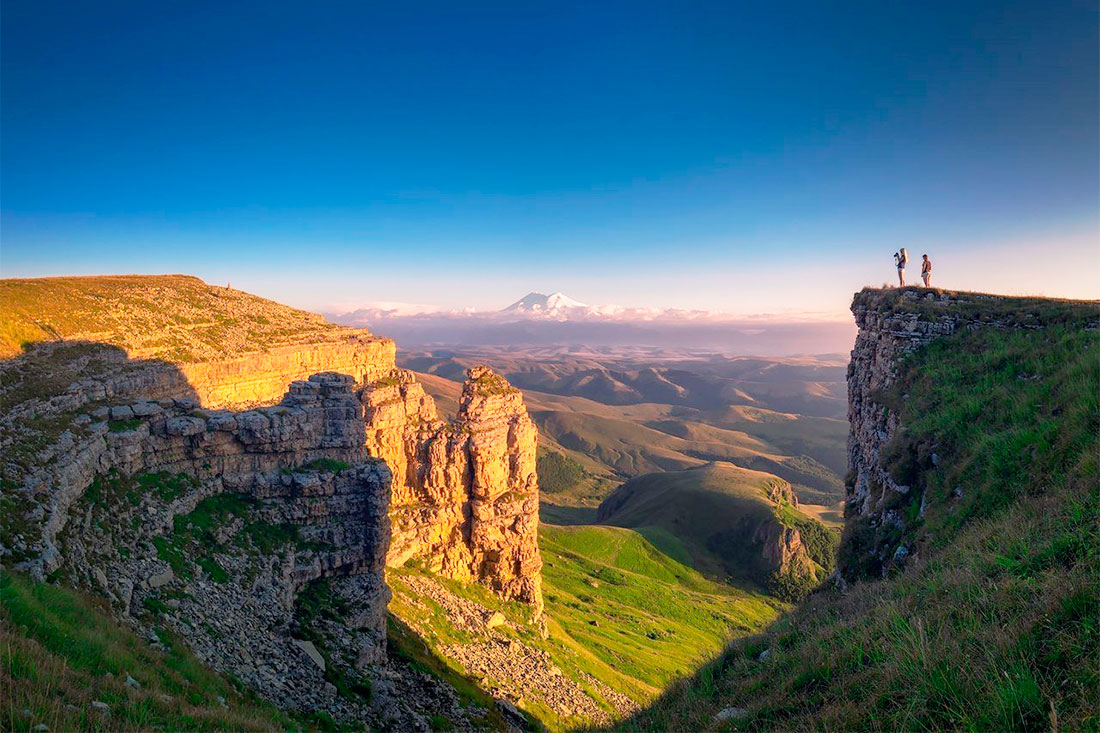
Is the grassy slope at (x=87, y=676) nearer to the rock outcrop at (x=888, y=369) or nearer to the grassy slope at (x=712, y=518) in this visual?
the rock outcrop at (x=888, y=369)

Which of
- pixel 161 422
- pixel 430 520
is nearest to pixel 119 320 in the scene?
pixel 161 422

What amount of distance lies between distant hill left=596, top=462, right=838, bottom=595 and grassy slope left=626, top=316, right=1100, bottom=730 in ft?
477

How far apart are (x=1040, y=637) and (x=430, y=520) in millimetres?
71473

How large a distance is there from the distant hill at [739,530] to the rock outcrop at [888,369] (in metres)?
129

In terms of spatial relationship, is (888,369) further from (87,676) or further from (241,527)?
(241,527)

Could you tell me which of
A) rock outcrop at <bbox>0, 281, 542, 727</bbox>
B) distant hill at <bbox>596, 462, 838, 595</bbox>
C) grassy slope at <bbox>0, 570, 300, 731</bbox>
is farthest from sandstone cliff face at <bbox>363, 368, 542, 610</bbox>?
distant hill at <bbox>596, 462, 838, 595</bbox>

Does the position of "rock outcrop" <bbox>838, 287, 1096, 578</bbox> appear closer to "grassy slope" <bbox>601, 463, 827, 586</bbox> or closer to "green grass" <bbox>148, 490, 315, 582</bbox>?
"green grass" <bbox>148, 490, 315, 582</bbox>

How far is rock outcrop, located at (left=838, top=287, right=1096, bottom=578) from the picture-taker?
19.7 metres

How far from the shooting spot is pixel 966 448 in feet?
57.3

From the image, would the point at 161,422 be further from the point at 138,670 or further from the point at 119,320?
the point at 119,320

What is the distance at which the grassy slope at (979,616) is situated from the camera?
643 centimetres

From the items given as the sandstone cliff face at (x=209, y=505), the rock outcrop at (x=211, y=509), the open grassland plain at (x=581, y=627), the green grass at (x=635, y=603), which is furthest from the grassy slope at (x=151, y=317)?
the green grass at (x=635, y=603)

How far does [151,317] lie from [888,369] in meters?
72.9

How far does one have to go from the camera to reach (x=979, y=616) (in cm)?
809
